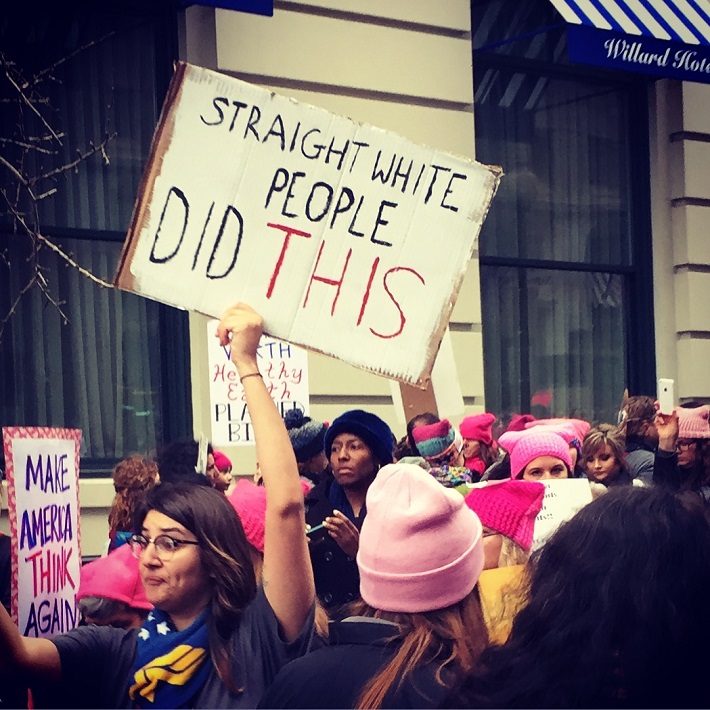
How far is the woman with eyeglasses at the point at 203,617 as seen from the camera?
10.7 ft

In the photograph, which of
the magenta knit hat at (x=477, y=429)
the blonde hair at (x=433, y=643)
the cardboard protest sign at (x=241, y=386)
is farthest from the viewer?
the magenta knit hat at (x=477, y=429)

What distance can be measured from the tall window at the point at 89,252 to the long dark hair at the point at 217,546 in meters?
4.47

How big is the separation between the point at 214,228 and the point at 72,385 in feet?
14.7

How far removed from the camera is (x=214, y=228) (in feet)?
12.7

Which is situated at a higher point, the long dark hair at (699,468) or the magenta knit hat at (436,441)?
the magenta knit hat at (436,441)

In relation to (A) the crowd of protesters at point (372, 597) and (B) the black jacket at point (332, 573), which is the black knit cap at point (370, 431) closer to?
(A) the crowd of protesters at point (372, 597)

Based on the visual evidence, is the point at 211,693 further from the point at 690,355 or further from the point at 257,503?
the point at 690,355

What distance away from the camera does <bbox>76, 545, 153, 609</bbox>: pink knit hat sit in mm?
4117

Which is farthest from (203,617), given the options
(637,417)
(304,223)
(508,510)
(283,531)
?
(637,417)

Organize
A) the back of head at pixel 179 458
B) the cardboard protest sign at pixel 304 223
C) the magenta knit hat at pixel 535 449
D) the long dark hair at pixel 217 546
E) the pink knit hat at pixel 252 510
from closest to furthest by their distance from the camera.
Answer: the long dark hair at pixel 217 546
the cardboard protest sign at pixel 304 223
the pink knit hat at pixel 252 510
the magenta knit hat at pixel 535 449
the back of head at pixel 179 458

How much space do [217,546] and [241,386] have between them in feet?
11.8

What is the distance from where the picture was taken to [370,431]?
223 inches

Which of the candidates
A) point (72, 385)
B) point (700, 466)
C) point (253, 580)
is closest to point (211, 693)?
point (253, 580)

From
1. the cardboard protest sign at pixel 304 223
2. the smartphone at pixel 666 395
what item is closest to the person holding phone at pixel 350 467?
the cardboard protest sign at pixel 304 223
